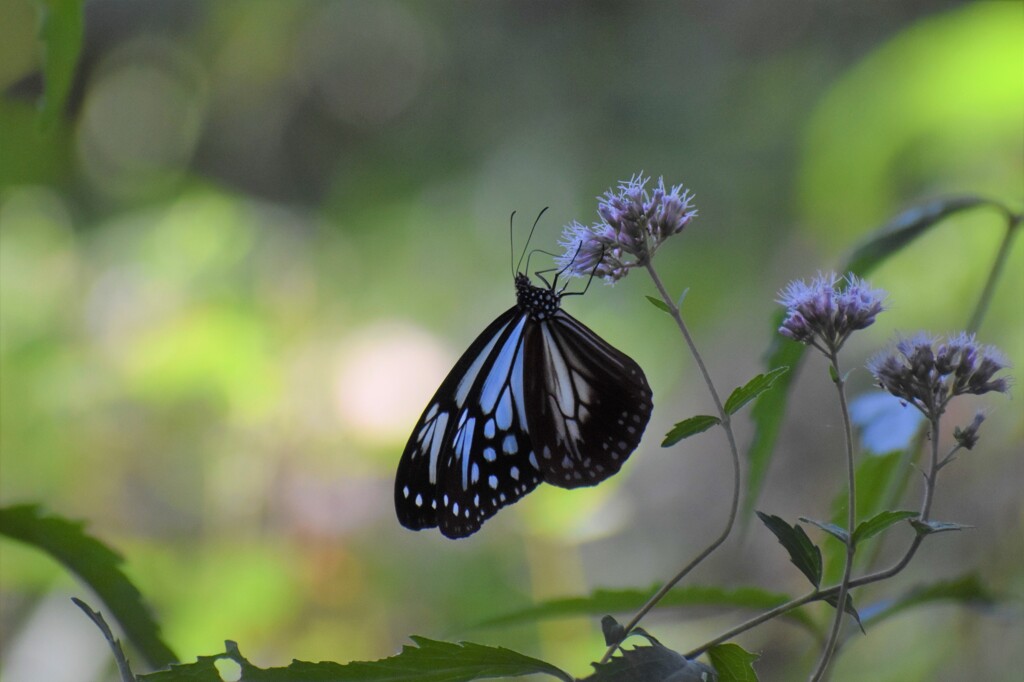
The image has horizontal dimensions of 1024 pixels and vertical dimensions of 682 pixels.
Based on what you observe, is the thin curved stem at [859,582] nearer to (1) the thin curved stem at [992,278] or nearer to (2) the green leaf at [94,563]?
(1) the thin curved stem at [992,278]

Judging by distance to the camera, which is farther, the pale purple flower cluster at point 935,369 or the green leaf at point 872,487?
the green leaf at point 872,487

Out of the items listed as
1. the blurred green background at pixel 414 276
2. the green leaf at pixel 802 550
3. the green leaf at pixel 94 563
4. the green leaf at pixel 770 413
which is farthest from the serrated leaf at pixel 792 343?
the blurred green background at pixel 414 276

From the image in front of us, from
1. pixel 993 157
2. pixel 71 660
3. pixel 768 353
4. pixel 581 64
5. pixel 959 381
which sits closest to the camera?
pixel 959 381

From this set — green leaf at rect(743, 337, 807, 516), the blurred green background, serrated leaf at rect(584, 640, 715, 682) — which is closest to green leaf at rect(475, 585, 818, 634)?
green leaf at rect(743, 337, 807, 516)

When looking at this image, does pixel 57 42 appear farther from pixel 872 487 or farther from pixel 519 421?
pixel 872 487

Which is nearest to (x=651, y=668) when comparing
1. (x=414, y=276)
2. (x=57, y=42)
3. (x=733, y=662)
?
(x=733, y=662)

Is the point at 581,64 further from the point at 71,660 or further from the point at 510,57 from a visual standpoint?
the point at 71,660

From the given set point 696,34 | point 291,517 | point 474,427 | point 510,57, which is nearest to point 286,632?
point 291,517
